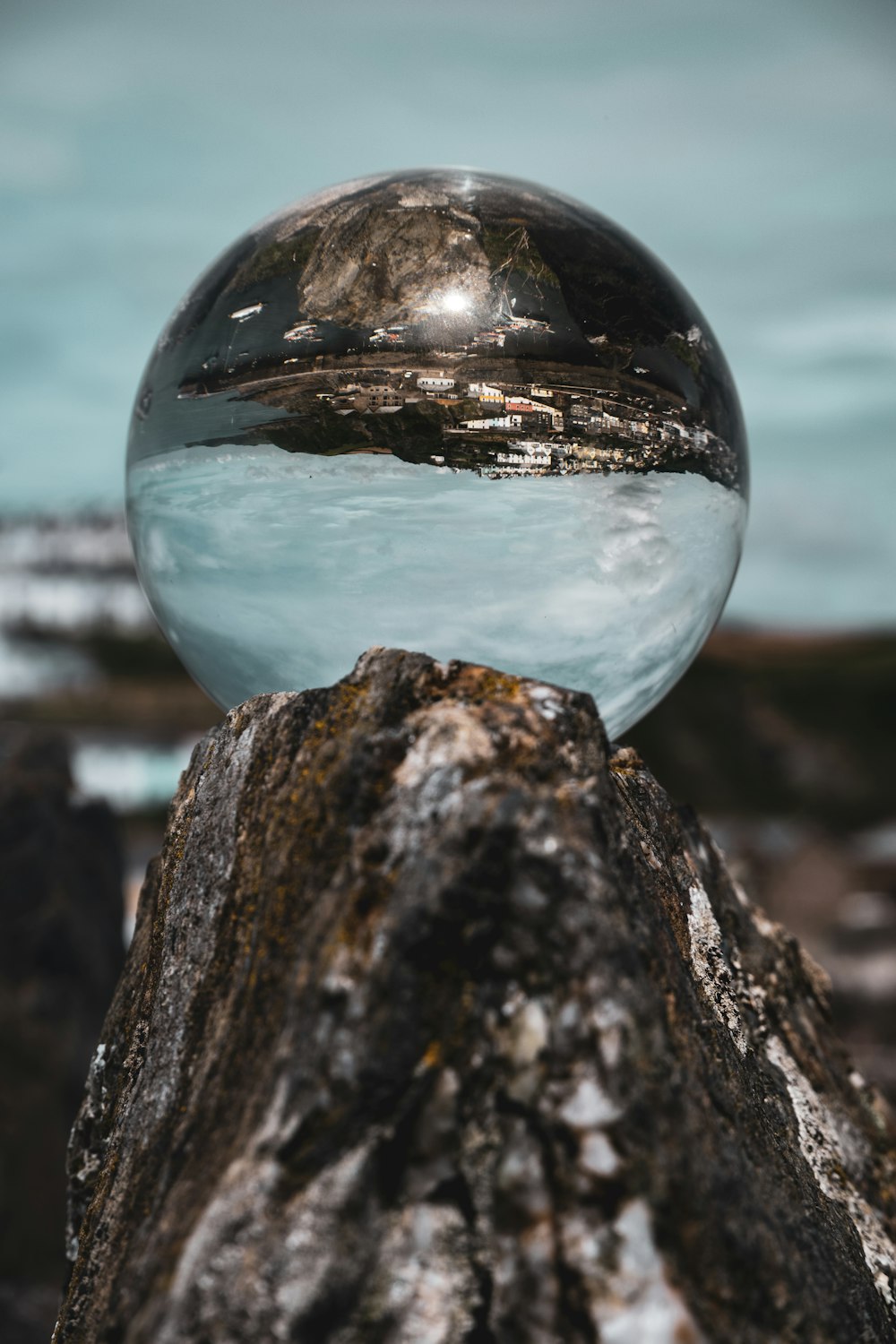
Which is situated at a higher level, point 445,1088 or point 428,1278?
point 445,1088

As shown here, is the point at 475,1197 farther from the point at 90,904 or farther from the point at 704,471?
the point at 90,904

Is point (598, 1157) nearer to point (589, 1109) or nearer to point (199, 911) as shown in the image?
point (589, 1109)

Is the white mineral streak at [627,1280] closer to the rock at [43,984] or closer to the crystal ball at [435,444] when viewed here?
the crystal ball at [435,444]

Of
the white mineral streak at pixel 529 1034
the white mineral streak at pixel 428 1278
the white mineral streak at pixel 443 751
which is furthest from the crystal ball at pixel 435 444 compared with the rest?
the white mineral streak at pixel 428 1278

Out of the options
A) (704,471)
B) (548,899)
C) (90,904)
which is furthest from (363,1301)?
(90,904)

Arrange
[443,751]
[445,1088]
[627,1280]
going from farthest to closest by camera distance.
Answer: [443,751], [445,1088], [627,1280]

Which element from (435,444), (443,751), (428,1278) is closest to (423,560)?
(435,444)
